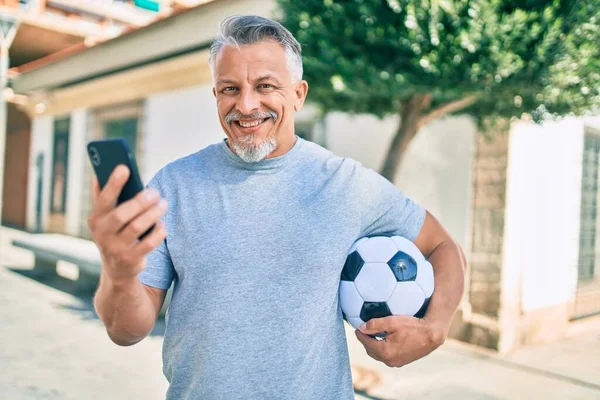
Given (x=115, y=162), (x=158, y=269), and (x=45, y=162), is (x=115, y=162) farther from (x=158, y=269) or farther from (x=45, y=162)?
(x=45, y=162)

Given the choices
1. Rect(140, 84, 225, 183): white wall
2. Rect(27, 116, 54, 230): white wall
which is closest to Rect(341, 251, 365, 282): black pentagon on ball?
Rect(140, 84, 225, 183): white wall

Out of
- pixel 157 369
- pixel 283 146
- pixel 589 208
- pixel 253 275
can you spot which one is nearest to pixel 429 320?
pixel 253 275

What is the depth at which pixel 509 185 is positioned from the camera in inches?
257

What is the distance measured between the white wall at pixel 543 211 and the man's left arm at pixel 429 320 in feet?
16.0

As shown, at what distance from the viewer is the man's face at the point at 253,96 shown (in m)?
1.73

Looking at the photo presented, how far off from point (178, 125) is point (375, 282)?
9738mm

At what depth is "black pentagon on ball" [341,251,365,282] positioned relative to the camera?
6.08 ft

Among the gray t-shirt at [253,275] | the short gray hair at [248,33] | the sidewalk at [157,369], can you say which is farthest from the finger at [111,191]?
the sidewalk at [157,369]

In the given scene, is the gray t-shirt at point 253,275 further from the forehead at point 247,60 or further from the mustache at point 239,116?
the forehead at point 247,60

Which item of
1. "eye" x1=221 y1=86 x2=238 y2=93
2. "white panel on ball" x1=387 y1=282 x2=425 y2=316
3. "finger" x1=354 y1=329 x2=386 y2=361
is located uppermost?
"eye" x1=221 y1=86 x2=238 y2=93

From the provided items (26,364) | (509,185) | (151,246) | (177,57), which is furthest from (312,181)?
(177,57)

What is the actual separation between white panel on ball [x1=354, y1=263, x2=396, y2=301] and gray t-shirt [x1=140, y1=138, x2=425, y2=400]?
0.22 meters

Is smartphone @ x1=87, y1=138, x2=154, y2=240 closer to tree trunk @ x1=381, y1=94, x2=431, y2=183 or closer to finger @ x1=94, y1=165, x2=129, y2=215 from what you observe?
finger @ x1=94, y1=165, x2=129, y2=215

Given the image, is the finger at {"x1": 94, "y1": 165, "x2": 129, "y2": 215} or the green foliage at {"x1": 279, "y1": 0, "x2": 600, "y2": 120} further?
the green foliage at {"x1": 279, "y1": 0, "x2": 600, "y2": 120}
